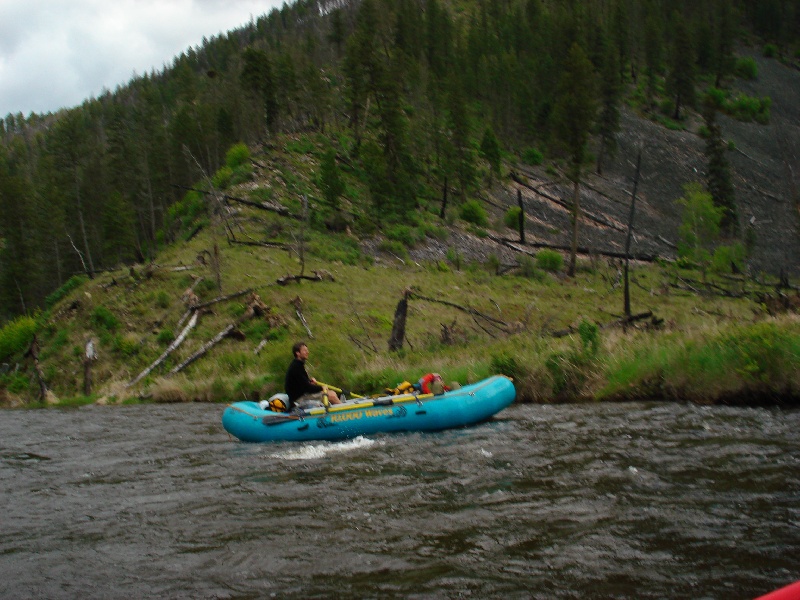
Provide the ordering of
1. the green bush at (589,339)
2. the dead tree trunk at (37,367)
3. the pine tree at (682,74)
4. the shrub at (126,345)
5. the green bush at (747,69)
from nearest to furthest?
1. the green bush at (589,339)
2. the dead tree trunk at (37,367)
3. the shrub at (126,345)
4. the pine tree at (682,74)
5. the green bush at (747,69)

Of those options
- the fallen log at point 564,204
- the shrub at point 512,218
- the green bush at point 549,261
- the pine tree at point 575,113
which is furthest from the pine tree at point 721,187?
the green bush at point 549,261

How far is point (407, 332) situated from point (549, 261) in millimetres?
22071

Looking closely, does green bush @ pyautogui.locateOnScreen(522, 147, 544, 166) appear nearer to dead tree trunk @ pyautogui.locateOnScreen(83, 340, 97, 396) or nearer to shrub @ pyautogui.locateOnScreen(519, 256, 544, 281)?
shrub @ pyautogui.locateOnScreen(519, 256, 544, 281)

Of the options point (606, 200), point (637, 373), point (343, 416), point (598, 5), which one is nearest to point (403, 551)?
point (343, 416)

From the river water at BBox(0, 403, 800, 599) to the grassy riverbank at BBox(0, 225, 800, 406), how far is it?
129cm

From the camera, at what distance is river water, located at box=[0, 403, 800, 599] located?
480cm

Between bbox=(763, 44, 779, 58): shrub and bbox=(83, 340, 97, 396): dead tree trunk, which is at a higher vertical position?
bbox=(763, 44, 779, 58): shrub

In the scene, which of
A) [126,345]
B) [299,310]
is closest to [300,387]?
[299,310]

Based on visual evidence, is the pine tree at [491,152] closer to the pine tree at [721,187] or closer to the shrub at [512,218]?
the shrub at [512,218]

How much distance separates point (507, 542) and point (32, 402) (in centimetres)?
2452

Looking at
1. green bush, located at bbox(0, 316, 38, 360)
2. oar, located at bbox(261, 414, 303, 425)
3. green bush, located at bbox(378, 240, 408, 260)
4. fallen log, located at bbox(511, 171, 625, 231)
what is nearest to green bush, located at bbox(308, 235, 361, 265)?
green bush, located at bbox(378, 240, 408, 260)

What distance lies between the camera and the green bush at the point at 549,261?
45.7 m

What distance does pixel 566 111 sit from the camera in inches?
1716

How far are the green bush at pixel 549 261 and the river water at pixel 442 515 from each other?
35.2 m
